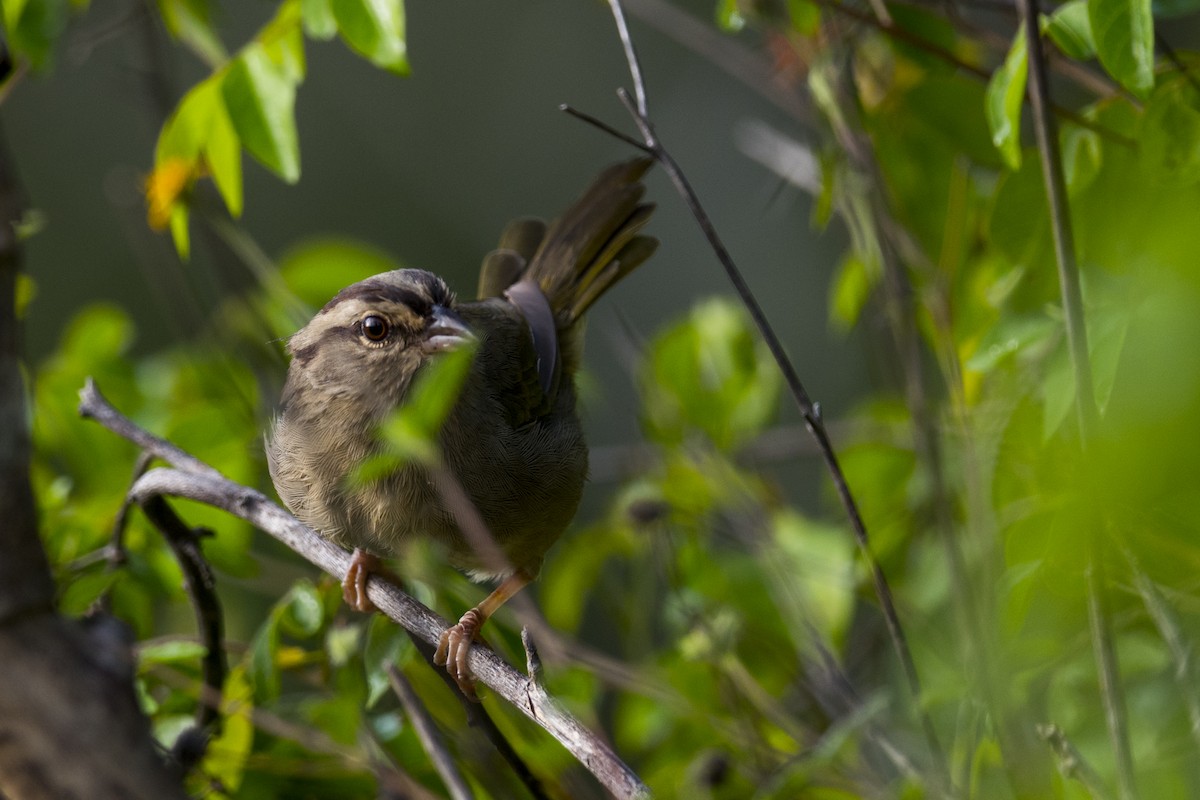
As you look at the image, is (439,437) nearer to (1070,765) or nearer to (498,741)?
(498,741)

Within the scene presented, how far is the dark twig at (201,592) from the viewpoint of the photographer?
263cm

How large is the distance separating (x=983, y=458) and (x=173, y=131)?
202 centimetres

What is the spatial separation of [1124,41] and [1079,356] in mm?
756

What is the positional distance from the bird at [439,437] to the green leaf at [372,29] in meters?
0.74

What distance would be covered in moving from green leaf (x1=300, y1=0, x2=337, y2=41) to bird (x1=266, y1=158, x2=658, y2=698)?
2.61 ft

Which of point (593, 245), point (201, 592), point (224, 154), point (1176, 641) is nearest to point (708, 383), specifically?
point (593, 245)

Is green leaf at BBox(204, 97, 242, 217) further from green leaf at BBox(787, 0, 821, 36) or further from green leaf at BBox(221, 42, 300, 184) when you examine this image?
green leaf at BBox(787, 0, 821, 36)

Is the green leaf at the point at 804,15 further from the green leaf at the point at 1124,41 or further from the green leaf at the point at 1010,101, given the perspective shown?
the green leaf at the point at 1124,41

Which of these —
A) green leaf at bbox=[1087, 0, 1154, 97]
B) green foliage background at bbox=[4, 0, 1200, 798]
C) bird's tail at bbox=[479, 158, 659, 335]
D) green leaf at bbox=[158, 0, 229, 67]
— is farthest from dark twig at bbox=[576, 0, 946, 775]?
bird's tail at bbox=[479, 158, 659, 335]

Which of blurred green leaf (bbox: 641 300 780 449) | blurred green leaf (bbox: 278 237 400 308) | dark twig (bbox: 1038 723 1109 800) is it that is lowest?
blurred green leaf (bbox: 641 300 780 449)

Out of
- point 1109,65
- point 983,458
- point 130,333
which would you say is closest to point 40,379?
point 130,333

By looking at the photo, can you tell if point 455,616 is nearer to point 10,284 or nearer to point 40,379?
point 40,379

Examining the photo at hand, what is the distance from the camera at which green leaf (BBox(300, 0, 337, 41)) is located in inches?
99.1

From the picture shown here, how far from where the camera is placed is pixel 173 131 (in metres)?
2.94
